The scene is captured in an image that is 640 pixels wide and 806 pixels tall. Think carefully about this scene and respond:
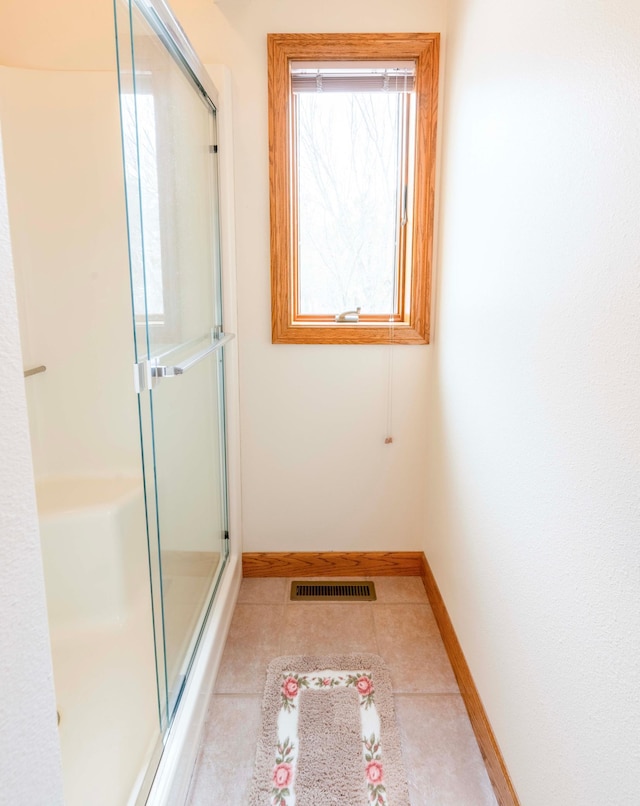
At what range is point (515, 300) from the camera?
3.90 ft

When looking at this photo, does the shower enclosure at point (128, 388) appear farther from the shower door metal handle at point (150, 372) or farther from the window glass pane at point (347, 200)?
the window glass pane at point (347, 200)

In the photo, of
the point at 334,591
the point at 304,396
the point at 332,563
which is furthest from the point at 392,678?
the point at 304,396

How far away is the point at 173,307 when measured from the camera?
4.71 ft

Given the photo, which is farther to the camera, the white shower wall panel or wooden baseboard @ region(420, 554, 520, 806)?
the white shower wall panel

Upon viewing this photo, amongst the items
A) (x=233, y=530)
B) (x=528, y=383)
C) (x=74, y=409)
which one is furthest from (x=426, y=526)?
(x=74, y=409)

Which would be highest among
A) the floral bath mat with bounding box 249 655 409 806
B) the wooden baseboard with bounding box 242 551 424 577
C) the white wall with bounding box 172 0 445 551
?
the white wall with bounding box 172 0 445 551

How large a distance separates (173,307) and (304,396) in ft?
2.64

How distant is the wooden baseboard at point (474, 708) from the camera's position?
1233 mm

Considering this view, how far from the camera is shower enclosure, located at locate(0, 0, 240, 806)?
48.0 inches

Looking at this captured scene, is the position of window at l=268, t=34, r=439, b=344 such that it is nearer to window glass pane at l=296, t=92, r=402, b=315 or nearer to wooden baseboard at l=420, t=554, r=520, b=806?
window glass pane at l=296, t=92, r=402, b=315

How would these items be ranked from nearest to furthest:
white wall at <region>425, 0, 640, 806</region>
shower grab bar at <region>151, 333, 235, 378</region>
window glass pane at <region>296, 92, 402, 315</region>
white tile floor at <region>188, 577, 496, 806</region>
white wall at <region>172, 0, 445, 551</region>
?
white wall at <region>425, 0, 640, 806</region> < shower grab bar at <region>151, 333, 235, 378</region> < white tile floor at <region>188, 577, 496, 806</region> < white wall at <region>172, 0, 445, 551</region> < window glass pane at <region>296, 92, 402, 315</region>

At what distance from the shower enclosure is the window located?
254 millimetres

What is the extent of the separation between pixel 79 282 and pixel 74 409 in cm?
44

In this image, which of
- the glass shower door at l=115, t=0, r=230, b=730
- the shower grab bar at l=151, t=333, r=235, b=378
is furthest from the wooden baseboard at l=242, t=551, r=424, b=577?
the shower grab bar at l=151, t=333, r=235, b=378
